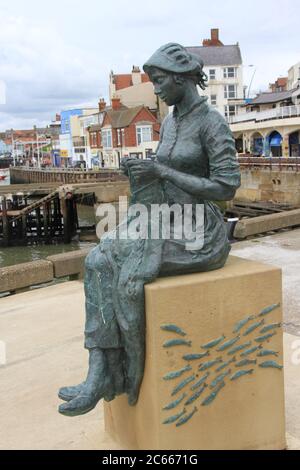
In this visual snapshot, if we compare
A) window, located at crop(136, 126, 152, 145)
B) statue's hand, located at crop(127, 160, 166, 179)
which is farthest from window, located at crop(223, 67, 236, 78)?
statue's hand, located at crop(127, 160, 166, 179)

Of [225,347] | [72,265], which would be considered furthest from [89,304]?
[72,265]

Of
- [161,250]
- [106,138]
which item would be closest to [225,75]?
[106,138]

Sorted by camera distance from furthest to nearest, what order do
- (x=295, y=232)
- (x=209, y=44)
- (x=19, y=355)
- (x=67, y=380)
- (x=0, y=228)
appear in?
1. (x=209, y=44)
2. (x=0, y=228)
3. (x=295, y=232)
4. (x=19, y=355)
5. (x=67, y=380)

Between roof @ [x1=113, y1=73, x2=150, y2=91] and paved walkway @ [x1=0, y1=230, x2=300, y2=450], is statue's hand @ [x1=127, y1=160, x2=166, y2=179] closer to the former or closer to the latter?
paved walkway @ [x1=0, y1=230, x2=300, y2=450]

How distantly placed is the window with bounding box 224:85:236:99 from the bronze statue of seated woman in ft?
171

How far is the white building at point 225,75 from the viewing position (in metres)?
53.1

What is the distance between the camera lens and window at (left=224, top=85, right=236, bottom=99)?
5391cm

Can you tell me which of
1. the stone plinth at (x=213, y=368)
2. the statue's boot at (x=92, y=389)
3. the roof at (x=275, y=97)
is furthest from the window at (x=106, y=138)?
the statue's boot at (x=92, y=389)

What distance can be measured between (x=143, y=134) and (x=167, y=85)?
4869cm

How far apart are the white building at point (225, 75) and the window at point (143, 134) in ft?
22.5

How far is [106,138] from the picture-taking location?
56.8 meters
